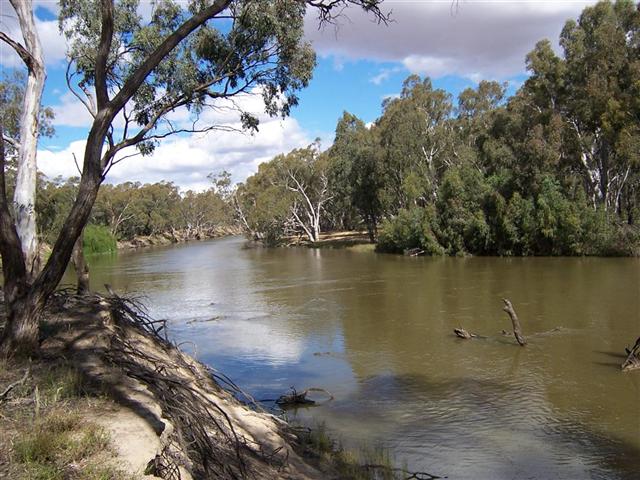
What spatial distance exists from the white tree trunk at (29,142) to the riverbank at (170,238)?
65.3 meters

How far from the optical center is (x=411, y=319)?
15.7 meters

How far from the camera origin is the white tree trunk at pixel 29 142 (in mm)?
6801

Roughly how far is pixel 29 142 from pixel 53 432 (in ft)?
16.7

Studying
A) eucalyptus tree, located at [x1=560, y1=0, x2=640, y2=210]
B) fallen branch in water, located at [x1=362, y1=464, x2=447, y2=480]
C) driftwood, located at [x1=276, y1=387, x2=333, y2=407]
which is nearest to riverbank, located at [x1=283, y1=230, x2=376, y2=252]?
eucalyptus tree, located at [x1=560, y1=0, x2=640, y2=210]

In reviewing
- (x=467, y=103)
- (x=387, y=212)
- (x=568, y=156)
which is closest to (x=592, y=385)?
(x=568, y=156)

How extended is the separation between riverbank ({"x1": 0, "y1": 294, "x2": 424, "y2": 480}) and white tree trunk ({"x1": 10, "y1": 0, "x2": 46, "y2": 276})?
42.8 inches

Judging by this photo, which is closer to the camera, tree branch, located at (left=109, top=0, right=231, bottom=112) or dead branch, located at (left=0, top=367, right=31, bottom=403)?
dead branch, located at (left=0, top=367, right=31, bottom=403)

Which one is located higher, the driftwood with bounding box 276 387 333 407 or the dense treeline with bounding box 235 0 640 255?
the dense treeline with bounding box 235 0 640 255

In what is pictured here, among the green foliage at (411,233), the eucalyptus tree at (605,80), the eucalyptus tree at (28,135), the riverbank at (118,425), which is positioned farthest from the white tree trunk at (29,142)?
the green foliage at (411,233)

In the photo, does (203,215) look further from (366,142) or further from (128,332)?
(128,332)

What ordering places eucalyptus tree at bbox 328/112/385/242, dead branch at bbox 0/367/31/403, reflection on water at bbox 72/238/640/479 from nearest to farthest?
dead branch at bbox 0/367/31/403
reflection on water at bbox 72/238/640/479
eucalyptus tree at bbox 328/112/385/242

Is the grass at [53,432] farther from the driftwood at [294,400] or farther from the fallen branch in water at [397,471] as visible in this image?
the driftwood at [294,400]

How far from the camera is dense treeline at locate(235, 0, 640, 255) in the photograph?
26.0 metres

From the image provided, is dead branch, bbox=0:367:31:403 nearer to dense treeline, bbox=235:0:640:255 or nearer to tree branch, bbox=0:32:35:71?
tree branch, bbox=0:32:35:71
